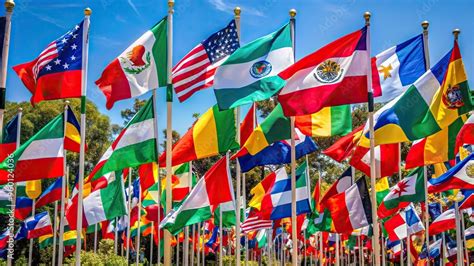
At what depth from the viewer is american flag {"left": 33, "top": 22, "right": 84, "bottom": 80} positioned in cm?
1191

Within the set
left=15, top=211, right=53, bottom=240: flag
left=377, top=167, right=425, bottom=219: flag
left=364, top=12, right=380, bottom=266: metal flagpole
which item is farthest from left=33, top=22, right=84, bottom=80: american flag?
left=15, top=211, right=53, bottom=240: flag

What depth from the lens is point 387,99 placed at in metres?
14.4

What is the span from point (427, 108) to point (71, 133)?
29.6ft

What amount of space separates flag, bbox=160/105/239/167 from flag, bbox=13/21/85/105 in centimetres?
267

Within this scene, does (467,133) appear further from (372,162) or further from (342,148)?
(372,162)

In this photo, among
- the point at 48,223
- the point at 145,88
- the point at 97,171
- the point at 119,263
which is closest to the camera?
the point at 145,88

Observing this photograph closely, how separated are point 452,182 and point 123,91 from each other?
7520mm

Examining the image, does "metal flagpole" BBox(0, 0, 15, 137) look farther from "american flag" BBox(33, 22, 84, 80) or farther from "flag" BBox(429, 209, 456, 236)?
"flag" BBox(429, 209, 456, 236)

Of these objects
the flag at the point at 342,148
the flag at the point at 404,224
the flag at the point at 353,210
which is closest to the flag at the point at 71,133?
the flag at the point at 342,148

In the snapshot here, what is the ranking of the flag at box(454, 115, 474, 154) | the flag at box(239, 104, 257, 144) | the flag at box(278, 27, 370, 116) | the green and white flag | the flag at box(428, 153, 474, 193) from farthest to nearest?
the flag at box(239, 104, 257, 144) < the flag at box(454, 115, 474, 154) < the flag at box(428, 153, 474, 193) < the green and white flag < the flag at box(278, 27, 370, 116)

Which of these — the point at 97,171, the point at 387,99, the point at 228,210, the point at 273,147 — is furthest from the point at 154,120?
the point at 228,210

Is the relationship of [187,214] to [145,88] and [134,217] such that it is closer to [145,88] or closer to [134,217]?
[145,88]

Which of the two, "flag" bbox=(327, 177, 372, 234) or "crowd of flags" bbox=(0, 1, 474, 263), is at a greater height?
→ "crowd of flags" bbox=(0, 1, 474, 263)

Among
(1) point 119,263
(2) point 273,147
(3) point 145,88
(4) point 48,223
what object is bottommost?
(1) point 119,263
